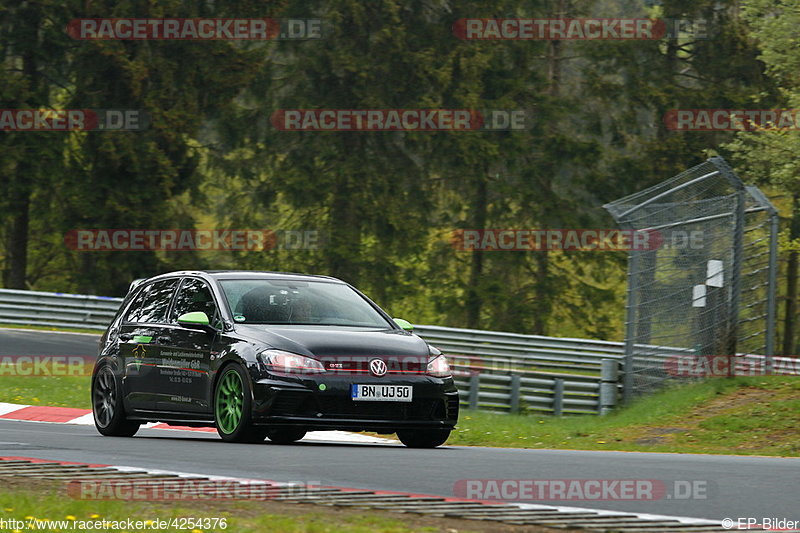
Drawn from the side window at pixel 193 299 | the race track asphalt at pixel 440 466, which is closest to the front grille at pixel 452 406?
the race track asphalt at pixel 440 466

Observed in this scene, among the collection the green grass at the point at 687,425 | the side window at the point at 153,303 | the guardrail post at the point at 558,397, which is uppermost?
the side window at the point at 153,303

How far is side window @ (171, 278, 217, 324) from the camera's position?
12125 mm

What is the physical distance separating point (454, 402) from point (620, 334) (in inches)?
1385

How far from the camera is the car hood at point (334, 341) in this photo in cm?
1099

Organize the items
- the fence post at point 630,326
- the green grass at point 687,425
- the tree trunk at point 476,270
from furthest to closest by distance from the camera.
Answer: the tree trunk at point 476,270, the fence post at point 630,326, the green grass at point 687,425

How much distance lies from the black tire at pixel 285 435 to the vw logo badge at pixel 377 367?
2.46 ft

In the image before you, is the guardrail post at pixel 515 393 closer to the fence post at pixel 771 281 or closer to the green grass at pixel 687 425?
the green grass at pixel 687 425

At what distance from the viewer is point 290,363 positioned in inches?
428

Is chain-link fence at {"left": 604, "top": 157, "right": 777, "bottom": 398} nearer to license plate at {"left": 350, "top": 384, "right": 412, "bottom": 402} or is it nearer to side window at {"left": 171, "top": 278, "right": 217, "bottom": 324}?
side window at {"left": 171, "top": 278, "right": 217, "bottom": 324}

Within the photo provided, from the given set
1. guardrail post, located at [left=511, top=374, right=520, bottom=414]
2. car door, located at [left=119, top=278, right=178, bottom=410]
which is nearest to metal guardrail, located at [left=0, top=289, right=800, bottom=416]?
guardrail post, located at [left=511, top=374, right=520, bottom=414]

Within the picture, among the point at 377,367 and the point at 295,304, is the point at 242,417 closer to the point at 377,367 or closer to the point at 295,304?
the point at 377,367

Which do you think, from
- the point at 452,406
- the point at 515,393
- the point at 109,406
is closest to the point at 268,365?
the point at 452,406

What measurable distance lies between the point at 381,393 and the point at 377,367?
0.21 meters

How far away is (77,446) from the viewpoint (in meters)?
11.0
